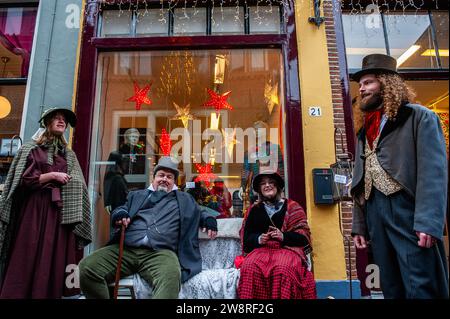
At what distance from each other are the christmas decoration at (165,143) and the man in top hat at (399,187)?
179 inches

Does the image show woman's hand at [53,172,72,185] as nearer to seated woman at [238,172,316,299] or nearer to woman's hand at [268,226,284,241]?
seated woman at [238,172,316,299]

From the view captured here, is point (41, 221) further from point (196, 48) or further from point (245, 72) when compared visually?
point (245, 72)

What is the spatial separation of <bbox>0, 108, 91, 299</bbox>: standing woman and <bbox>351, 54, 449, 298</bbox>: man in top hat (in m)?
2.74

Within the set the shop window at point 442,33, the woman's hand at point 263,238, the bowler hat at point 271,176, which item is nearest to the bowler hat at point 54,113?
the bowler hat at point 271,176

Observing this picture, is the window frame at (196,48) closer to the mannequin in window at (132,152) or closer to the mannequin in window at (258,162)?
the mannequin in window at (258,162)

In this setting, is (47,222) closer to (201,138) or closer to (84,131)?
(84,131)

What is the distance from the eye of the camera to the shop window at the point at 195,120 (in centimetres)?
562

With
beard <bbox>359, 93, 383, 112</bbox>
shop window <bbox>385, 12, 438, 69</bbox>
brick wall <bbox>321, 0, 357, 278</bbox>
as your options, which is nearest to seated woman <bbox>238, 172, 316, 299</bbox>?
brick wall <bbox>321, 0, 357, 278</bbox>

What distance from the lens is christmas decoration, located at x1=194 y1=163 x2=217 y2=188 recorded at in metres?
6.23

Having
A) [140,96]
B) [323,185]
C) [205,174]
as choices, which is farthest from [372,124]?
[140,96]

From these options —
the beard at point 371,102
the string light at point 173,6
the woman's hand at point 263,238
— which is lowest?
the woman's hand at point 263,238

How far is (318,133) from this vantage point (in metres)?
5.04

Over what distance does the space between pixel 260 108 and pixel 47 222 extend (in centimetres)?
440

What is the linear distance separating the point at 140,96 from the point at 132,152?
1365mm
